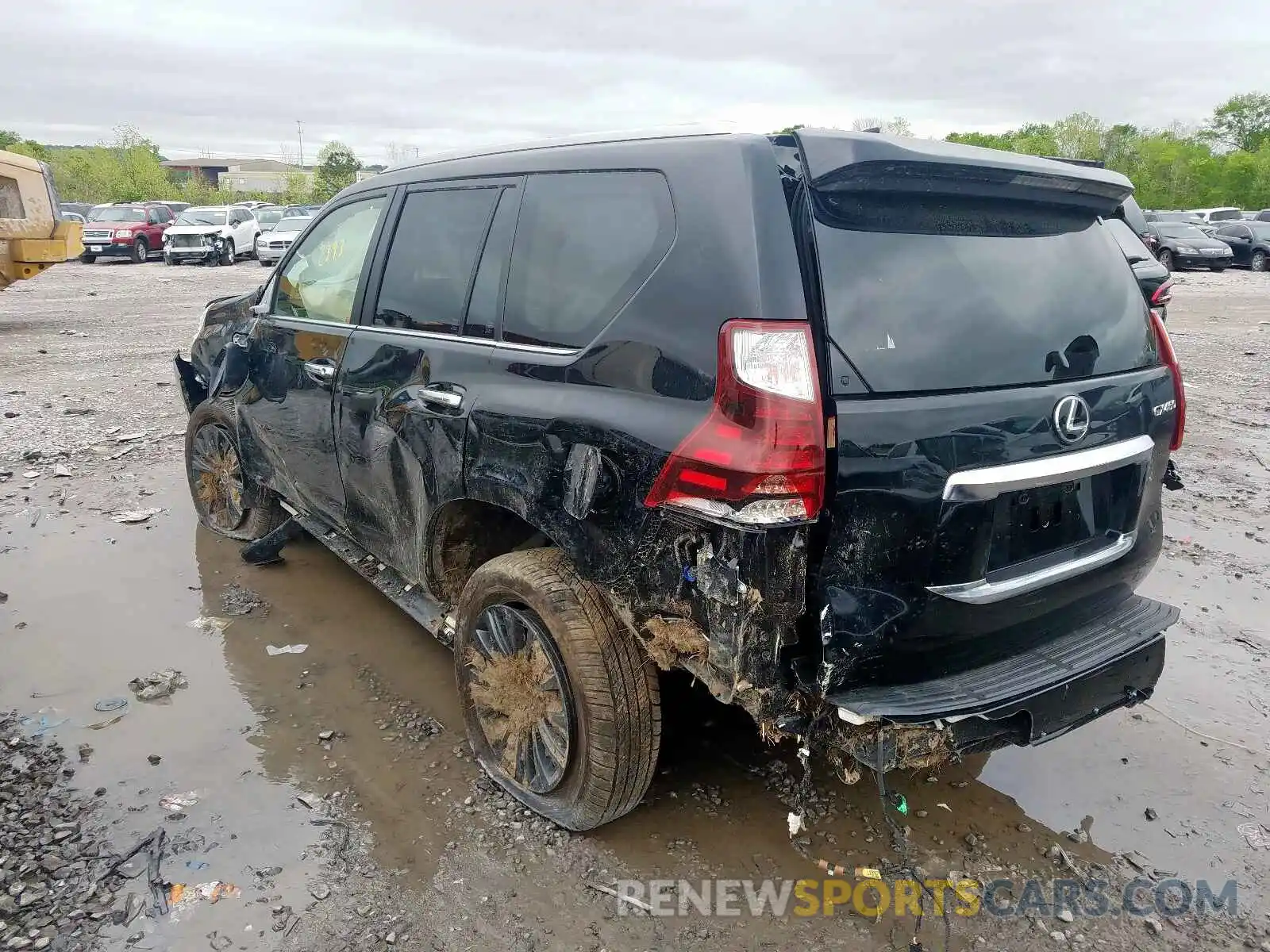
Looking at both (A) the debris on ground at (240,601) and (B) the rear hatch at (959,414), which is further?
(A) the debris on ground at (240,601)

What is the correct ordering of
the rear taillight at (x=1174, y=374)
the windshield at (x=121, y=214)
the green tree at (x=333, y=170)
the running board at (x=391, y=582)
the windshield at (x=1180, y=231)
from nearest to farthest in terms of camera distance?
the rear taillight at (x=1174, y=374) → the running board at (x=391, y=582) → the windshield at (x=1180, y=231) → the windshield at (x=121, y=214) → the green tree at (x=333, y=170)

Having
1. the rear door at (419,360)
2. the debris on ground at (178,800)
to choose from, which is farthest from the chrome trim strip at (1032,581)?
the debris on ground at (178,800)

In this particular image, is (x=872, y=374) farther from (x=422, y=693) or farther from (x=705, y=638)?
(x=422, y=693)

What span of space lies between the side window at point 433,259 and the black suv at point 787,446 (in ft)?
0.06

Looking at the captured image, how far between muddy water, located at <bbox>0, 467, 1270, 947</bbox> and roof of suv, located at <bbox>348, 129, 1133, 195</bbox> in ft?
6.40

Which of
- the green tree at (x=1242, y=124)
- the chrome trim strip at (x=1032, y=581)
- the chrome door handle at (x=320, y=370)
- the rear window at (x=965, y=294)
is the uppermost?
the green tree at (x=1242, y=124)

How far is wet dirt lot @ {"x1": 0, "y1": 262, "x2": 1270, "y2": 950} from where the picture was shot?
2.43m

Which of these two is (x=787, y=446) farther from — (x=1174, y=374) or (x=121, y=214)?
(x=121, y=214)

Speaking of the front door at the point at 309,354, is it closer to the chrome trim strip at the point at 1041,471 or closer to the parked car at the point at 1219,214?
the chrome trim strip at the point at 1041,471

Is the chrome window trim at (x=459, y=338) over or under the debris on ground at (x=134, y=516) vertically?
over

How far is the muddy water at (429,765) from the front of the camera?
2688 millimetres

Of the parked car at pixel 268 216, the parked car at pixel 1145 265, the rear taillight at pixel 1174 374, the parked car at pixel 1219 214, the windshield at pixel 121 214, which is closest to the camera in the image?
the rear taillight at pixel 1174 374

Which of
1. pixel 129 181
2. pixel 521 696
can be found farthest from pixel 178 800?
pixel 129 181

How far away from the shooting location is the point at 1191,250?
25.7 m
